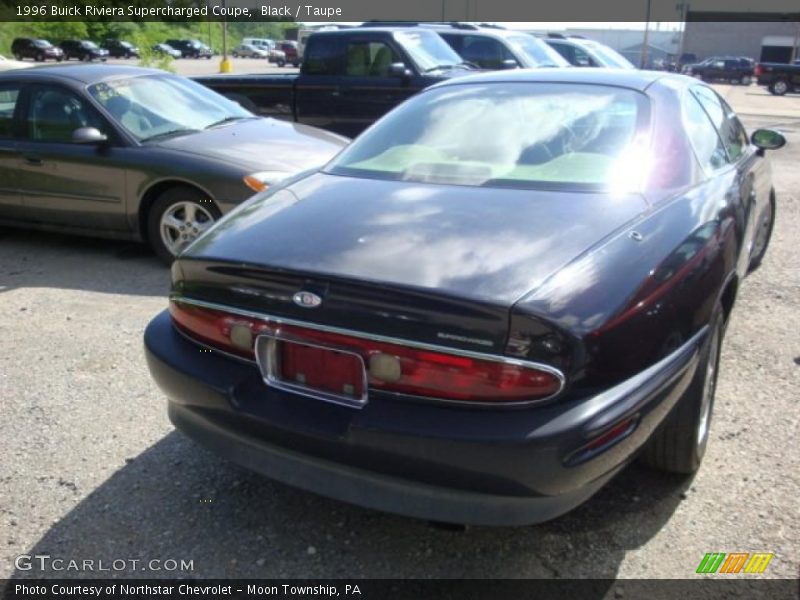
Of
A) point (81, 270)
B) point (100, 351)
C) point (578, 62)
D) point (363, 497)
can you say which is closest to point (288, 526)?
point (363, 497)

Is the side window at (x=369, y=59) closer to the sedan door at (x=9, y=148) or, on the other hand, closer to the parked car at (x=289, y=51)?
the sedan door at (x=9, y=148)

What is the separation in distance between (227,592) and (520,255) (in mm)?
1431

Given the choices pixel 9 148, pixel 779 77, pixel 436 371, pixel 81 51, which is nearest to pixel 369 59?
pixel 9 148

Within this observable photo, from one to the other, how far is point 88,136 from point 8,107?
3.73 feet

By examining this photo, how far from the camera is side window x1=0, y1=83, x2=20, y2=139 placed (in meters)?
6.28

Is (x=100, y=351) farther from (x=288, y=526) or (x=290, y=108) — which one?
(x=290, y=108)

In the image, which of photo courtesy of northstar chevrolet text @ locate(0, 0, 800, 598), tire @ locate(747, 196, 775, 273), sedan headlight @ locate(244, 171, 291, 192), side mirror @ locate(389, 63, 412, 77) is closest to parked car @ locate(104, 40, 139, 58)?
side mirror @ locate(389, 63, 412, 77)

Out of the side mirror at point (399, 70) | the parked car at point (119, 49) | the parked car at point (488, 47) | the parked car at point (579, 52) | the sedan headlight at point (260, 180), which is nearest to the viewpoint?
the sedan headlight at point (260, 180)

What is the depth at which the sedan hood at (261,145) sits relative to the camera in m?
5.63

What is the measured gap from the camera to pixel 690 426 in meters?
2.68

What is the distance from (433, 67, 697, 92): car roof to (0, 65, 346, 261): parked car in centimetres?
216

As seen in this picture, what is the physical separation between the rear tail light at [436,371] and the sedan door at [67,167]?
13.3 ft

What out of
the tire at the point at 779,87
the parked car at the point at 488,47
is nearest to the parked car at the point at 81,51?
the tire at the point at 779,87

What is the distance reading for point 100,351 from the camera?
166 inches
